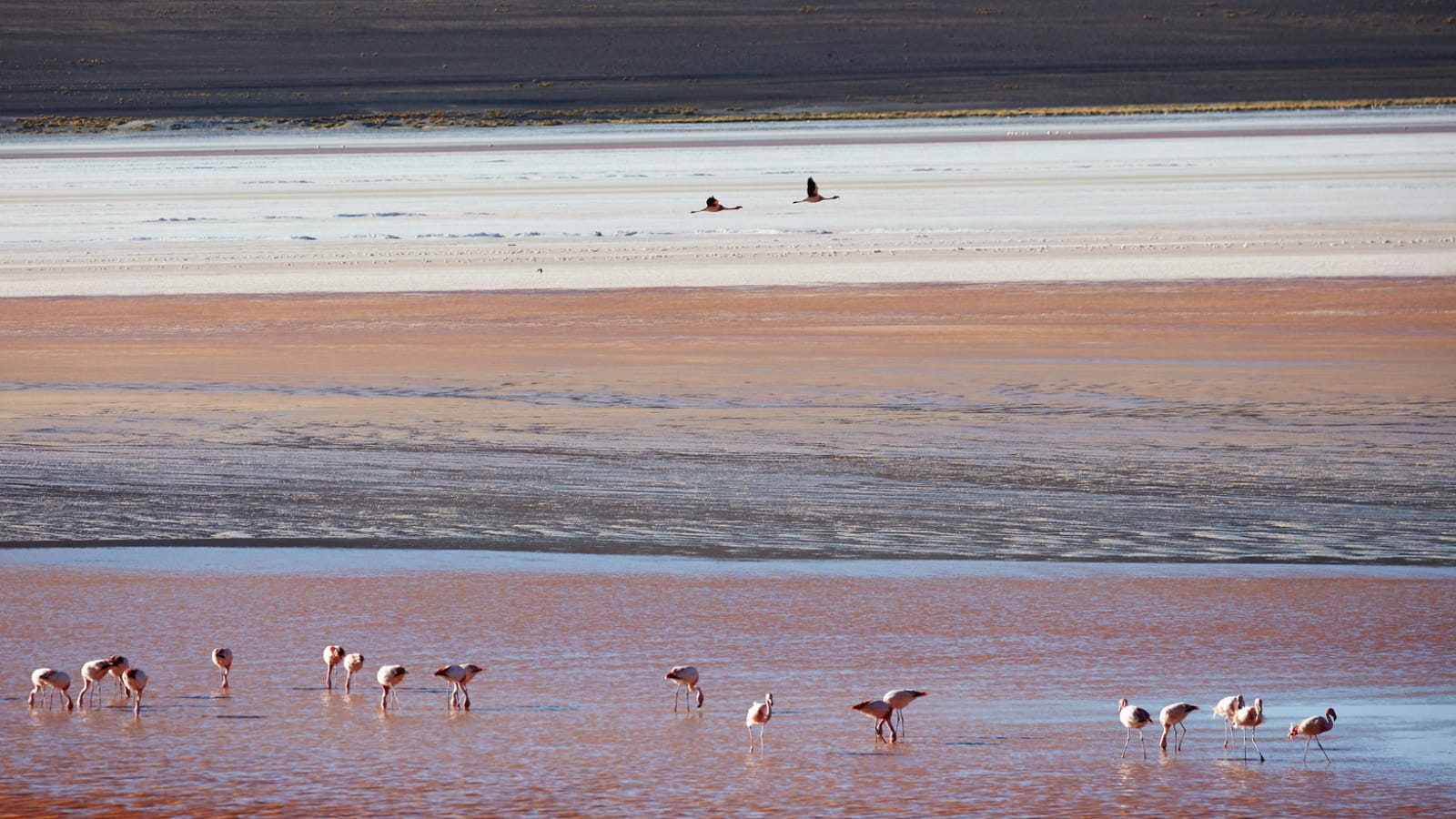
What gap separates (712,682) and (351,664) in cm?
101

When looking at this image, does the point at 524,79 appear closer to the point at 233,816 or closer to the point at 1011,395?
the point at 1011,395

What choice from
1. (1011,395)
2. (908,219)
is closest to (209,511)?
(1011,395)

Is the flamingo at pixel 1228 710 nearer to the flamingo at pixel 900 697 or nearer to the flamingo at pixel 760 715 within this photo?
the flamingo at pixel 900 697

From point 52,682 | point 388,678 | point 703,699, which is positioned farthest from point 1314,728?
point 52,682

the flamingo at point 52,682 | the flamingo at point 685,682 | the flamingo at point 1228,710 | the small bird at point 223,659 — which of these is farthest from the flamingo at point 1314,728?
the flamingo at point 52,682

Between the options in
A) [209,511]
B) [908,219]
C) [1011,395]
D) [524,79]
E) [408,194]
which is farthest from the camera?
[524,79]

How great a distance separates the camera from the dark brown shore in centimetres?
4912

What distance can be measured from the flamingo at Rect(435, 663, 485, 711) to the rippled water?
0.06 m

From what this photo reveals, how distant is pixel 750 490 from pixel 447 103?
42.9 meters

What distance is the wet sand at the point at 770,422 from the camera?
7.60 m

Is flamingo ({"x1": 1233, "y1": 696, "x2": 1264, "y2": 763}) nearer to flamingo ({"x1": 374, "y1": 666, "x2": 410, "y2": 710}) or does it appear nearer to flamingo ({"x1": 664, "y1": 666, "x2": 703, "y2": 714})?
flamingo ({"x1": 664, "y1": 666, "x2": 703, "y2": 714})

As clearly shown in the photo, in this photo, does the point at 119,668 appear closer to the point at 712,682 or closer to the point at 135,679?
the point at 135,679

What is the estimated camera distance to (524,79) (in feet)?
174

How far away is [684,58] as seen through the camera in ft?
180
